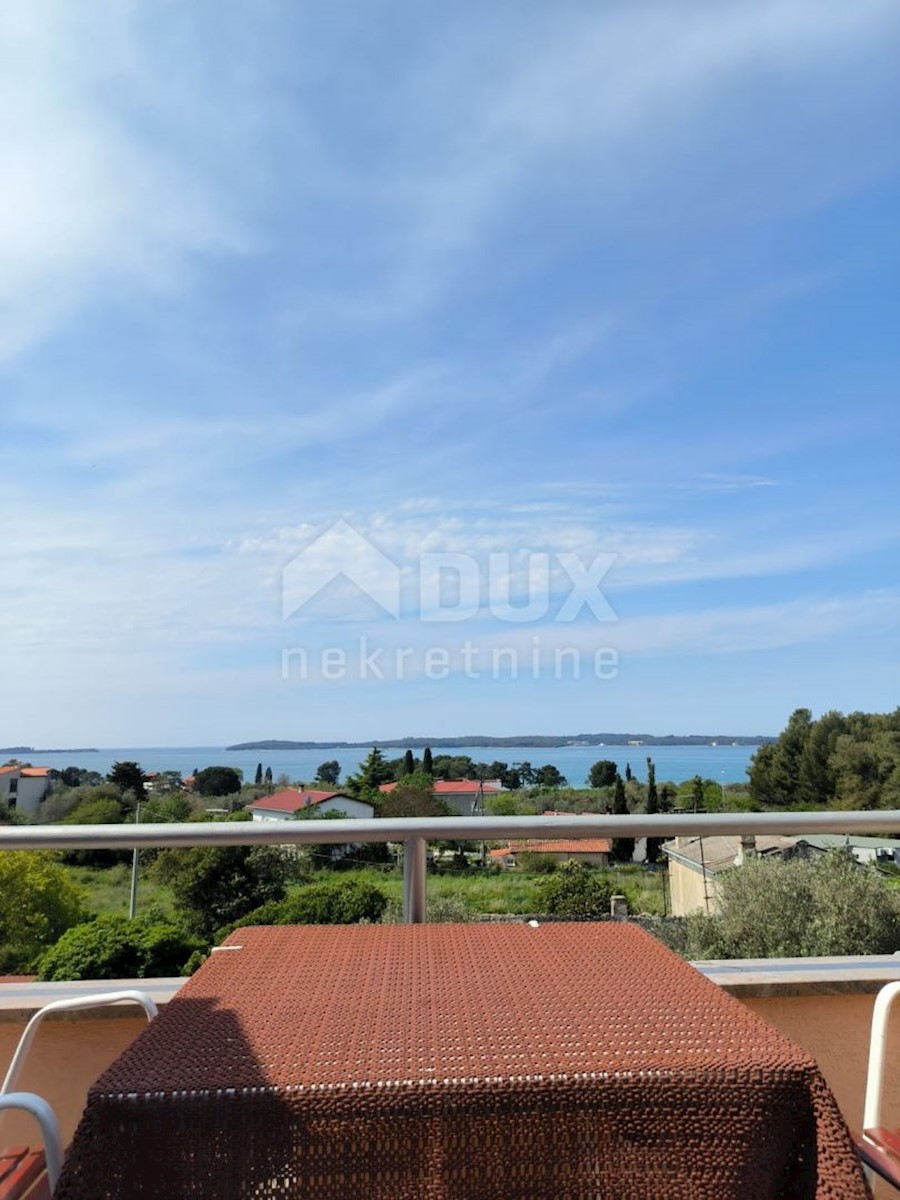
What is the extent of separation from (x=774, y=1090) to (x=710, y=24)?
23.6 feet

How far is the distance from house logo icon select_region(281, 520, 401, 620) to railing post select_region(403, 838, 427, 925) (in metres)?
16.7

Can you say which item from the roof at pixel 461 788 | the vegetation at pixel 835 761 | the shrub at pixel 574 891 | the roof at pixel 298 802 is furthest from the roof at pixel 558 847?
the vegetation at pixel 835 761

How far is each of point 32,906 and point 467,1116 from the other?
2.40m

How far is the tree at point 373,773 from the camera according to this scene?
41.8ft

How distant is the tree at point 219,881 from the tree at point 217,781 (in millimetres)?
5775

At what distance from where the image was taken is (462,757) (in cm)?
1407

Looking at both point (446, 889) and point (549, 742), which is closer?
point (446, 889)

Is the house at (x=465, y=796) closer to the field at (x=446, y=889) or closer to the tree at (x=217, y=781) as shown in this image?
the field at (x=446, y=889)

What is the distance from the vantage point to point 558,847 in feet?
8.71

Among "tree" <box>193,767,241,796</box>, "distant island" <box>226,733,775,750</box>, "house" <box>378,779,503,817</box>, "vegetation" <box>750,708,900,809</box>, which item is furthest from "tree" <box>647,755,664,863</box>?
"vegetation" <box>750,708,900,809</box>

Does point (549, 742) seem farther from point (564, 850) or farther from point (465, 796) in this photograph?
point (564, 850)

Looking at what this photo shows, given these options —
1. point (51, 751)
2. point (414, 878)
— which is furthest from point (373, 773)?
point (414, 878)

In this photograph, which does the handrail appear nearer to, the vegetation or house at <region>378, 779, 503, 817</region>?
house at <region>378, 779, 503, 817</region>

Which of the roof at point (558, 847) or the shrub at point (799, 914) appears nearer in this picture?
the roof at point (558, 847)
